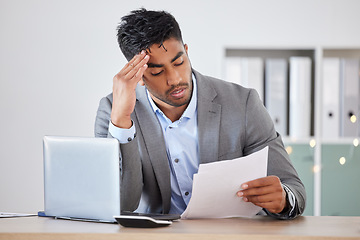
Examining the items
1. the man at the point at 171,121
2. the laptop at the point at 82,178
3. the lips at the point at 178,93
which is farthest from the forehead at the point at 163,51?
the laptop at the point at 82,178

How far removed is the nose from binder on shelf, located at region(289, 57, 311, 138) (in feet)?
4.53

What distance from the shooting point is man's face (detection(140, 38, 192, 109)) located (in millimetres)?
1717

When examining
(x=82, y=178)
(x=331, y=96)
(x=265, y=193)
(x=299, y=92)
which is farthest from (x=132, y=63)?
(x=331, y=96)

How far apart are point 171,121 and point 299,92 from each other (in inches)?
51.2

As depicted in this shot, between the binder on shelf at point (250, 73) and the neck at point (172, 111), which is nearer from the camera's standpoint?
the neck at point (172, 111)

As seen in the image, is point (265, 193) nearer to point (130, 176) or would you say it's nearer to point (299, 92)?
point (130, 176)

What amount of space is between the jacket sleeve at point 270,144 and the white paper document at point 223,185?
0.68ft

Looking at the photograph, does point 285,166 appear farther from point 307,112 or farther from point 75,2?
point 75,2

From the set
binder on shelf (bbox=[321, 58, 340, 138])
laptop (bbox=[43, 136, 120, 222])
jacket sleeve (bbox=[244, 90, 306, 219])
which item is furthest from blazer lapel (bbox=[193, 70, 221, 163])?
binder on shelf (bbox=[321, 58, 340, 138])

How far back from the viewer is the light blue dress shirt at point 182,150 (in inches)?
71.6

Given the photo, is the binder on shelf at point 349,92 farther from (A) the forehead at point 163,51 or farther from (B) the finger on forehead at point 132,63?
(B) the finger on forehead at point 132,63

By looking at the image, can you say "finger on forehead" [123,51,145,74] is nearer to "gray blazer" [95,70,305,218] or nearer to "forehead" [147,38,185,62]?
"forehead" [147,38,185,62]

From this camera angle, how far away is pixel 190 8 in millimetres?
3219

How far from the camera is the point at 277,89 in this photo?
2.94 m
